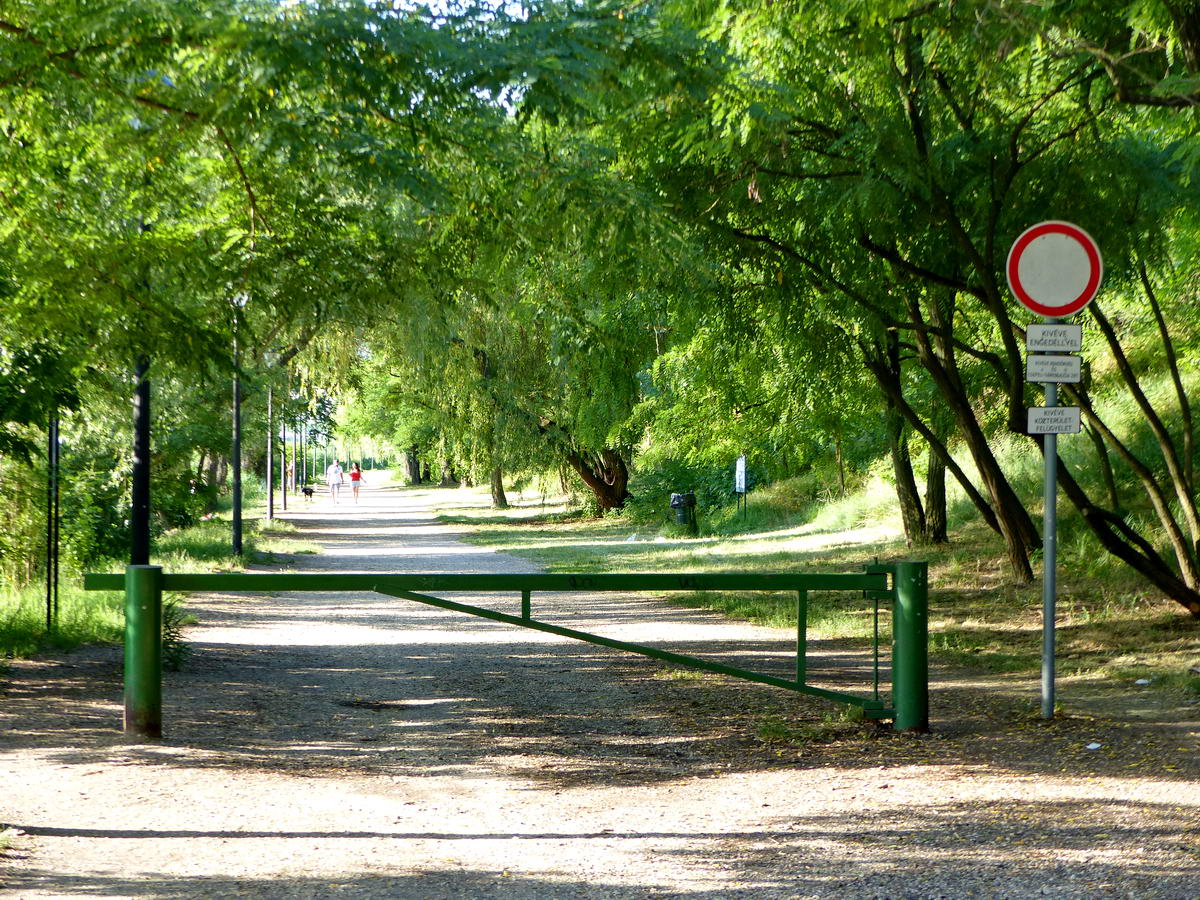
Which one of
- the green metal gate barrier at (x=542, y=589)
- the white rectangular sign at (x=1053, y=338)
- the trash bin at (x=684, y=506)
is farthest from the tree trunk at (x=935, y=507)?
the trash bin at (x=684, y=506)

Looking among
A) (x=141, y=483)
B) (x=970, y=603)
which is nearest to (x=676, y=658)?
(x=141, y=483)

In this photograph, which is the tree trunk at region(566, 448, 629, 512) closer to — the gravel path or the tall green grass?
the tall green grass

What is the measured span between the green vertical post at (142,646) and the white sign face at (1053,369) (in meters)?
5.34

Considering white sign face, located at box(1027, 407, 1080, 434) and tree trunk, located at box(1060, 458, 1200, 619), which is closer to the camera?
white sign face, located at box(1027, 407, 1080, 434)

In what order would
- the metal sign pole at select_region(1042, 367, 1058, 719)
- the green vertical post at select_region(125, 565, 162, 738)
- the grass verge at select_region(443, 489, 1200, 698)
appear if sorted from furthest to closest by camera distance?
the grass verge at select_region(443, 489, 1200, 698), the metal sign pole at select_region(1042, 367, 1058, 719), the green vertical post at select_region(125, 565, 162, 738)

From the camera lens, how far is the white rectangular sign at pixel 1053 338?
8.09 meters

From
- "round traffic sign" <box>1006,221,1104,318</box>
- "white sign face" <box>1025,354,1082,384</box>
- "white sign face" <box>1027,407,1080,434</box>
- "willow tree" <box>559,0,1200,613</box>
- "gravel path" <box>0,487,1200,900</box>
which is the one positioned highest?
"willow tree" <box>559,0,1200,613</box>

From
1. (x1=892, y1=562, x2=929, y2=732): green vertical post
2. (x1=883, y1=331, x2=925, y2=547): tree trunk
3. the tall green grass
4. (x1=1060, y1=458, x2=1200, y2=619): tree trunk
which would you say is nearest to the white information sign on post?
(x1=892, y1=562, x2=929, y2=732): green vertical post

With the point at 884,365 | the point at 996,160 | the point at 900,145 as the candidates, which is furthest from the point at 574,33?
the point at 884,365

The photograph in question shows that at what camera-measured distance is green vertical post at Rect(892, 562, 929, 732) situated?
7.46 metres

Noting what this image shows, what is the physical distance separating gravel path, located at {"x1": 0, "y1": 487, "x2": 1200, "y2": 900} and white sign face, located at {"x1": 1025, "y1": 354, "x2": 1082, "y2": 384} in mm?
2114

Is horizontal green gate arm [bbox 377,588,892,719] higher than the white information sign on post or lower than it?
lower

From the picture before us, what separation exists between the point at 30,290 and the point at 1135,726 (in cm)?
728

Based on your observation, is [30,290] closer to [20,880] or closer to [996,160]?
[20,880]
